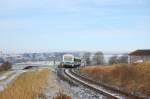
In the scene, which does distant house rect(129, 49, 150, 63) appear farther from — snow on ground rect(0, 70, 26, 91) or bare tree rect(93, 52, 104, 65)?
snow on ground rect(0, 70, 26, 91)

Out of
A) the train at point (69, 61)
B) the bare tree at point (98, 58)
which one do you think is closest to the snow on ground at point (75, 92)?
the train at point (69, 61)

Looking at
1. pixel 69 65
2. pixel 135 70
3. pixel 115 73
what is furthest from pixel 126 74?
pixel 69 65

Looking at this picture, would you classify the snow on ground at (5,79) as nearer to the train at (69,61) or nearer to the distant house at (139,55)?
the train at (69,61)

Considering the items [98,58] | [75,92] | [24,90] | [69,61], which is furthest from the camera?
[98,58]

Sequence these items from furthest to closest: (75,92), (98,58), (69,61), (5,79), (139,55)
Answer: (98,58) → (139,55) → (69,61) → (5,79) → (75,92)

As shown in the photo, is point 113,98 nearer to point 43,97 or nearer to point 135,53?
point 43,97

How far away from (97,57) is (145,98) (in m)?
117

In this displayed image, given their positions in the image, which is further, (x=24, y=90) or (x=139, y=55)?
(x=139, y=55)

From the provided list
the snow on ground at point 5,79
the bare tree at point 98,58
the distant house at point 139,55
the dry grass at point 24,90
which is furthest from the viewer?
the bare tree at point 98,58

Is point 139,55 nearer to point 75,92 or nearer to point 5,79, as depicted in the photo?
point 5,79

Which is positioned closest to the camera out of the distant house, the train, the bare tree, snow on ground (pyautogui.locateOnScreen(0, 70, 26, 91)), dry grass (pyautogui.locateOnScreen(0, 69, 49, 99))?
dry grass (pyautogui.locateOnScreen(0, 69, 49, 99))

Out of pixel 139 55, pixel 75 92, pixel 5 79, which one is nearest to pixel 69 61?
pixel 139 55

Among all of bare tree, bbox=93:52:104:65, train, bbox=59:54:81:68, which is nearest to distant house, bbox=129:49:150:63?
train, bbox=59:54:81:68

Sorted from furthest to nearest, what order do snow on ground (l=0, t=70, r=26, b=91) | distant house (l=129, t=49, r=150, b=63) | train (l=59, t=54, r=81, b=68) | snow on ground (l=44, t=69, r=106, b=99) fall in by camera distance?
distant house (l=129, t=49, r=150, b=63) < train (l=59, t=54, r=81, b=68) < snow on ground (l=0, t=70, r=26, b=91) < snow on ground (l=44, t=69, r=106, b=99)
